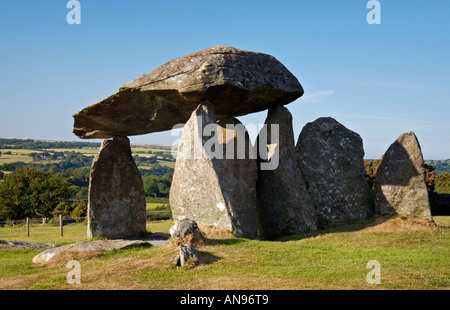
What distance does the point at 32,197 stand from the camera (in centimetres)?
3900

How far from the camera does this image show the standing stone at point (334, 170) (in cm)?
1627

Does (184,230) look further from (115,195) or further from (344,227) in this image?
(115,195)

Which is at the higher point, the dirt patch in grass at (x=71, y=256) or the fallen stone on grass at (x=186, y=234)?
the fallen stone on grass at (x=186, y=234)

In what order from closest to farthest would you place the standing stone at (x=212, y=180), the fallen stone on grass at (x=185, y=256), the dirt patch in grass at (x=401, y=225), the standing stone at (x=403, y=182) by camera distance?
the fallen stone on grass at (x=185, y=256), the standing stone at (x=212, y=180), the dirt patch in grass at (x=401, y=225), the standing stone at (x=403, y=182)

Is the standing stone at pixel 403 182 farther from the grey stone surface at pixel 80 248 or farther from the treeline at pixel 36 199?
the treeline at pixel 36 199

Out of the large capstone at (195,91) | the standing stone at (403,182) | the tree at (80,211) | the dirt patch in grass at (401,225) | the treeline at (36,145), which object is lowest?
the tree at (80,211)

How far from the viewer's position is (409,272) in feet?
30.3

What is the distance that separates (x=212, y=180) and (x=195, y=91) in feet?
9.10

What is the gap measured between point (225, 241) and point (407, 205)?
7197 millimetres

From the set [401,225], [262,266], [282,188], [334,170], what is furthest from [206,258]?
[334,170]

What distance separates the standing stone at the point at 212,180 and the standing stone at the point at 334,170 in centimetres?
287

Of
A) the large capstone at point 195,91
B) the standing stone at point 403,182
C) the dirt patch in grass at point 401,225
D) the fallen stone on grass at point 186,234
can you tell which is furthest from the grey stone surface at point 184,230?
the standing stone at point 403,182

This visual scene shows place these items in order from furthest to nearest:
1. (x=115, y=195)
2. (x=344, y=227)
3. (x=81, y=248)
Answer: (x=115, y=195), (x=344, y=227), (x=81, y=248)
